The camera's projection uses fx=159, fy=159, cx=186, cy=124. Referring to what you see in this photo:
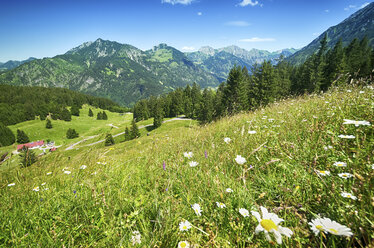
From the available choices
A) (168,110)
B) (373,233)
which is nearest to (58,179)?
(373,233)

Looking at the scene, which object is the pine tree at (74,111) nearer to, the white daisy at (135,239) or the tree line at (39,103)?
the tree line at (39,103)

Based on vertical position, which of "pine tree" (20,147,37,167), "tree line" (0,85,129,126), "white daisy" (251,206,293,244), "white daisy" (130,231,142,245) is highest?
"white daisy" (251,206,293,244)

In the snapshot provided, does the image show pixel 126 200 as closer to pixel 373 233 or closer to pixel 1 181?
pixel 373 233

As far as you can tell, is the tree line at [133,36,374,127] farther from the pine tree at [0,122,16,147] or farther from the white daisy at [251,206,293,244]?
the pine tree at [0,122,16,147]

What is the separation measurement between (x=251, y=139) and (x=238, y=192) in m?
1.79

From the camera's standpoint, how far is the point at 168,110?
91.2m

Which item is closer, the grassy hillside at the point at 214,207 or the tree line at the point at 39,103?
the grassy hillside at the point at 214,207

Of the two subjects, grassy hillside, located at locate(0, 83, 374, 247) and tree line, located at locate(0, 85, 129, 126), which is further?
tree line, located at locate(0, 85, 129, 126)

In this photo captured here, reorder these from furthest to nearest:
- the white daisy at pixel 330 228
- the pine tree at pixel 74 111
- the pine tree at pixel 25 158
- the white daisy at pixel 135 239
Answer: the pine tree at pixel 74 111 < the pine tree at pixel 25 158 < the white daisy at pixel 135 239 < the white daisy at pixel 330 228

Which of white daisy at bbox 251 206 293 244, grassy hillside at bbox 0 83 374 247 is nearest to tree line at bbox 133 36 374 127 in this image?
grassy hillside at bbox 0 83 374 247

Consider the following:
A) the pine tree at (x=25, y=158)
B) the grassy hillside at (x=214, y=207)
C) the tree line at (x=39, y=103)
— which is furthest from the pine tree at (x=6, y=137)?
the grassy hillside at (x=214, y=207)

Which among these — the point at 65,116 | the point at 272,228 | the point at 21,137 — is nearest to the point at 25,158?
the point at 272,228

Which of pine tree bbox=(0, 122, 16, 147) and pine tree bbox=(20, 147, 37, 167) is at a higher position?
pine tree bbox=(20, 147, 37, 167)

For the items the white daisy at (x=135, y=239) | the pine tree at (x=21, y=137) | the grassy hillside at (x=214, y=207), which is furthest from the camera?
the pine tree at (x=21, y=137)
